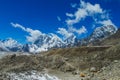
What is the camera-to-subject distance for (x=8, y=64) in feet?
266

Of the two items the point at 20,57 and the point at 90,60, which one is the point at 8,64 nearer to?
the point at 20,57

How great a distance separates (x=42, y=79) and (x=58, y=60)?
29.9 m

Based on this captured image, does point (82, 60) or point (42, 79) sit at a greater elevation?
point (82, 60)

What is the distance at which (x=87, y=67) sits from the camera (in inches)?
2940

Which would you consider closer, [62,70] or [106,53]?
[62,70]

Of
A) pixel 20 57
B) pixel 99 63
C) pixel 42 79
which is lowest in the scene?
pixel 42 79

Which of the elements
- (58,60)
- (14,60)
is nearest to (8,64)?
(14,60)

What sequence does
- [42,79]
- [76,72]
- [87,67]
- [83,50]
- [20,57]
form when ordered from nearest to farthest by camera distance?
[42,79] → [76,72] → [87,67] → [20,57] → [83,50]

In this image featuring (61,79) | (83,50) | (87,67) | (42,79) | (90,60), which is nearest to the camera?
(42,79)

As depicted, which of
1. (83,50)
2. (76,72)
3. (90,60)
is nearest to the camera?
(76,72)

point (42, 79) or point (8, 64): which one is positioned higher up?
point (8, 64)

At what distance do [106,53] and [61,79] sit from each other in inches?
1074

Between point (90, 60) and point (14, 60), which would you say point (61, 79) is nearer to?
point (90, 60)

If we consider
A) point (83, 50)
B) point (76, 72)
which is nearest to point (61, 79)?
point (76, 72)
